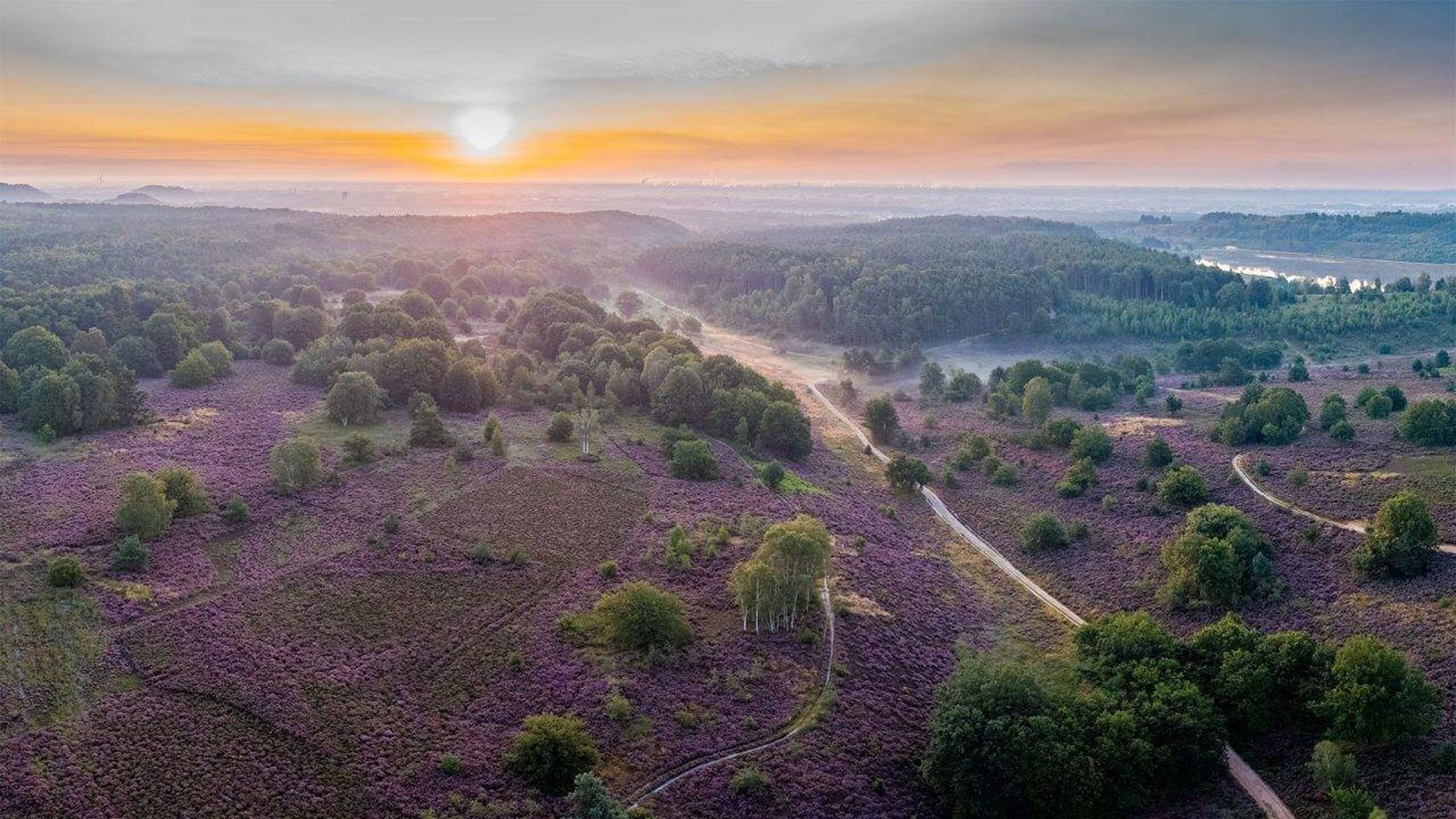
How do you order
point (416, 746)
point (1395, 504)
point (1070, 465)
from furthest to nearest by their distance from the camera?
point (1070, 465) → point (1395, 504) → point (416, 746)

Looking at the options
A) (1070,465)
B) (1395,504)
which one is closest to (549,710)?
(1395,504)

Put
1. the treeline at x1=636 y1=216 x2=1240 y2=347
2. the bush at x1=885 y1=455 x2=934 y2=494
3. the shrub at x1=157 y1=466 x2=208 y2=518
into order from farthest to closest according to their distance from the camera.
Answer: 1. the treeline at x1=636 y1=216 x2=1240 y2=347
2. the bush at x1=885 y1=455 x2=934 y2=494
3. the shrub at x1=157 y1=466 x2=208 y2=518

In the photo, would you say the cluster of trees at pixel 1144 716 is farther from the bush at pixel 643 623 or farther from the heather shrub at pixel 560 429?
the heather shrub at pixel 560 429

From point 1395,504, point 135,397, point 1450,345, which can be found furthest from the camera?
point 1450,345

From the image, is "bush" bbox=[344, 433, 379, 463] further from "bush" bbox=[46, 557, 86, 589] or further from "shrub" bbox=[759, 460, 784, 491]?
"shrub" bbox=[759, 460, 784, 491]

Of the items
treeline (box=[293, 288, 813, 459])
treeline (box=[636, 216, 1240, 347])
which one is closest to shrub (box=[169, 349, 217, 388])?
treeline (box=[293, 288, 813, 459])

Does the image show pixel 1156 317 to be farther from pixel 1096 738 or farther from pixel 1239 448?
pixel 1096 738

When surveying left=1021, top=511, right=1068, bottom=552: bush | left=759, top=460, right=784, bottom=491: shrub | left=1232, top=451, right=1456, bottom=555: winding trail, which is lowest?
left=1021, top=511, right=1068, bottom=552: bush

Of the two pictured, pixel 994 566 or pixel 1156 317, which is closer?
pixel 994 566
